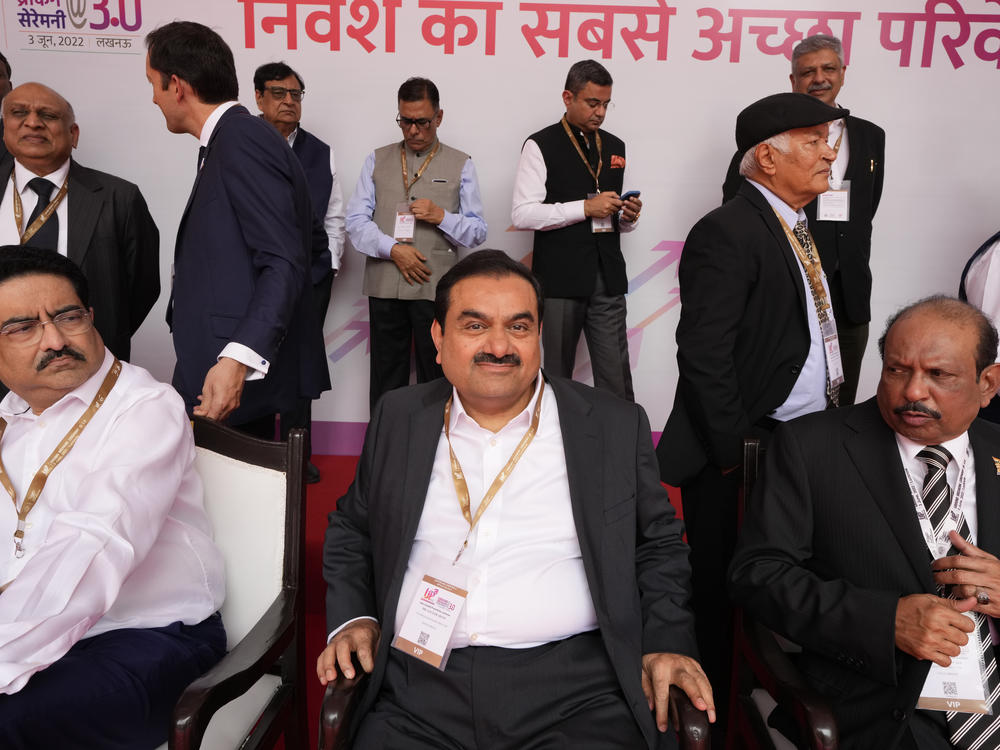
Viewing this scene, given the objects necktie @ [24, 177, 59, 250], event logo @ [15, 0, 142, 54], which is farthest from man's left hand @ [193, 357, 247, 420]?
event logo @ [15, 0, 142, 54]

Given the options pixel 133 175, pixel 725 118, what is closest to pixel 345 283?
pixel 133 175

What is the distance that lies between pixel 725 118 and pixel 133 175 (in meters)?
3.44

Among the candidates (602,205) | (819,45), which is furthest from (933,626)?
(602,205)

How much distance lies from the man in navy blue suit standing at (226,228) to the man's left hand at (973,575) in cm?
160

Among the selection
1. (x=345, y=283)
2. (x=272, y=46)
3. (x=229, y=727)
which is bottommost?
(x=229, y=727)

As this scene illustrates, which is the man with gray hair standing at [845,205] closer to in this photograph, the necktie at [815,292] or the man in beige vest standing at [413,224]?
the necktie at [815,292]

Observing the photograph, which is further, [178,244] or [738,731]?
[178,244]

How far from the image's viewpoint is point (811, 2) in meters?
4.30

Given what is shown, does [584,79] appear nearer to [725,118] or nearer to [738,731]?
[725,118]

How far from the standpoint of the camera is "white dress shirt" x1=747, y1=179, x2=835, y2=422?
2.02 meters

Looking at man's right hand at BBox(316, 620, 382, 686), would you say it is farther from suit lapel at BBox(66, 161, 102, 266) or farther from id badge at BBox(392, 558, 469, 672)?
suit lapel at BBox(66, 161, 102, 266)

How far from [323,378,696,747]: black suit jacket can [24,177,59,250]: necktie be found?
6.19 ft

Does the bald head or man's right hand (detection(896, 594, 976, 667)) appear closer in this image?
man's right hand (detection(896, 594, 976, 667))

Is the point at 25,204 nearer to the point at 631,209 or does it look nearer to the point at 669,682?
the point at 631,209
